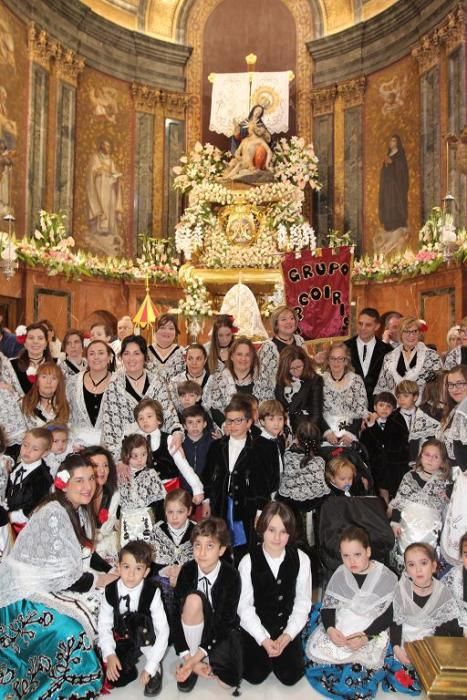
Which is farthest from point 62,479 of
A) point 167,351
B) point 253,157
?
point 253,157

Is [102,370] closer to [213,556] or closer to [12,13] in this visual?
[213,556]

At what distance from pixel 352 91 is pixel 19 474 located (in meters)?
13.0

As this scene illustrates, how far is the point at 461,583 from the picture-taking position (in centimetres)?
405

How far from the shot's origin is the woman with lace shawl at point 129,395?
17.0 feet

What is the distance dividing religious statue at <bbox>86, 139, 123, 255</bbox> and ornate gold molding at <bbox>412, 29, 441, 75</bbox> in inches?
266

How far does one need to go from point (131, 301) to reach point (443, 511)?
10.4 m

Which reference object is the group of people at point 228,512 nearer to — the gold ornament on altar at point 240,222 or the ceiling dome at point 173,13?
the gold ornament on altar at point 240,222

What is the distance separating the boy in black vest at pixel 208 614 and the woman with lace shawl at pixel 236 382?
1938mm

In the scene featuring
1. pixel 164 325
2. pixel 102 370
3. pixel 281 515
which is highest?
pixel 164 325

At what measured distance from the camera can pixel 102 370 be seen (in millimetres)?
5566

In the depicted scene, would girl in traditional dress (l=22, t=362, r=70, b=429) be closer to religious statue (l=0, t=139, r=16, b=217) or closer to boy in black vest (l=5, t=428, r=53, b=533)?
boy in black vest (l=5, t=428, r=53, b=533)

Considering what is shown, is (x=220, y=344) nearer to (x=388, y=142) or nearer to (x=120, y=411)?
(x=120, y=411)

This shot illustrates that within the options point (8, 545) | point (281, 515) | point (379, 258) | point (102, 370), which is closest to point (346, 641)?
point (281, 515)

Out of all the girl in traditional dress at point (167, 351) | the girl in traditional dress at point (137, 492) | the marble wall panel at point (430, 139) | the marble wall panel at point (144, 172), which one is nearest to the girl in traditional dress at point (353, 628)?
the girl in traditional dress at point (137, 492)
